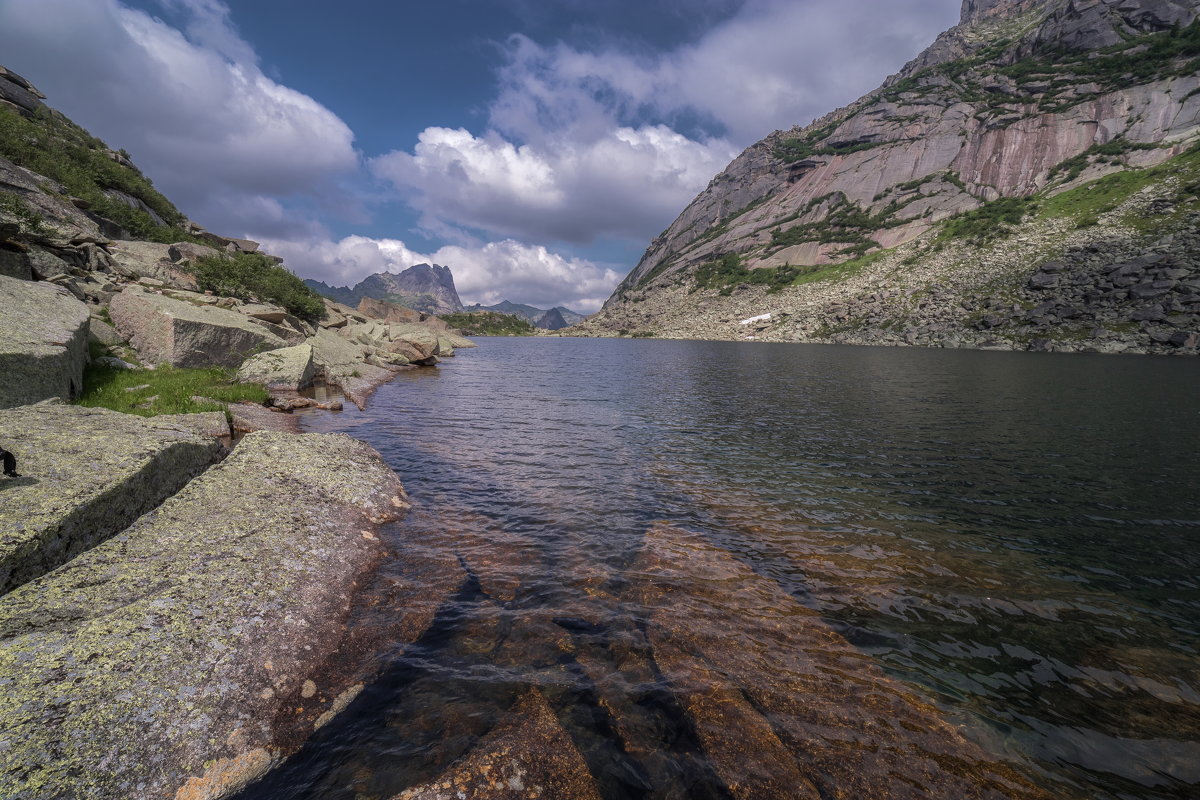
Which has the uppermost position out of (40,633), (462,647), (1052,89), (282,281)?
(1052,89)

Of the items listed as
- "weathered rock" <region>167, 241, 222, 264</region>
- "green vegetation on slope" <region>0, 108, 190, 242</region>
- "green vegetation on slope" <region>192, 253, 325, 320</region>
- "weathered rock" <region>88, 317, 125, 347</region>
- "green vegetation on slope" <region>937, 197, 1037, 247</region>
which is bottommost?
"weathered rock" <region>88, 317, 125, 347</region>

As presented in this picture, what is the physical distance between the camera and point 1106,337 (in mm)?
81812

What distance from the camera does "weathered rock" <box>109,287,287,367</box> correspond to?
69.9ft

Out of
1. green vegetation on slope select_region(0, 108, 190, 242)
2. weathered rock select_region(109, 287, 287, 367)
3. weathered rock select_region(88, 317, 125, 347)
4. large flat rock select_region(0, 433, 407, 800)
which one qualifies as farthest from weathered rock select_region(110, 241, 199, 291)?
large flat rock select_region(0, 433, 407, 800)

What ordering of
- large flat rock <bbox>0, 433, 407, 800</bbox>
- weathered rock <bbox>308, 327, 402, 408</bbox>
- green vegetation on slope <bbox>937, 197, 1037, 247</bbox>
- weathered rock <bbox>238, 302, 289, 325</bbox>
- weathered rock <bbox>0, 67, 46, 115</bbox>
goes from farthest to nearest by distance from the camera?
1. green vegetation on slope <bbox>937, 197, 1037, 247</bbox>
2. weathered rock <bbox>0, 67, 46, 115</bbox>
3. weathered rock <bbox>238, 302, 289, 325</bbox>
4. weathered rock <bbox>308, 327, 402, 408</bbox>
5. large flat rock <bbox>0, 433, 407, 800</bbox>

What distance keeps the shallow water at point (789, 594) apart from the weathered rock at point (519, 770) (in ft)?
0.84

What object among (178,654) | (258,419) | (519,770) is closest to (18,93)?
(258,419)

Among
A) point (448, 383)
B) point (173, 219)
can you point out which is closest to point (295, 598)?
point (448, 383)

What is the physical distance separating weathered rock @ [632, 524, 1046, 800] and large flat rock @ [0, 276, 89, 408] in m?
15.9

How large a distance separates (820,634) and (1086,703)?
3578 millimetres

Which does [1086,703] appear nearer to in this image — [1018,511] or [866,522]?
[866,522]

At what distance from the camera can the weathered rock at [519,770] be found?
5.01 meters

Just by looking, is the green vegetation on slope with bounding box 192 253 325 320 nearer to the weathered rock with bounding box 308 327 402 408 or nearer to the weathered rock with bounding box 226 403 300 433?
the weathered rock with bounding box 308 327 402 408

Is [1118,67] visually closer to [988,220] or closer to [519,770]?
[988,220]
